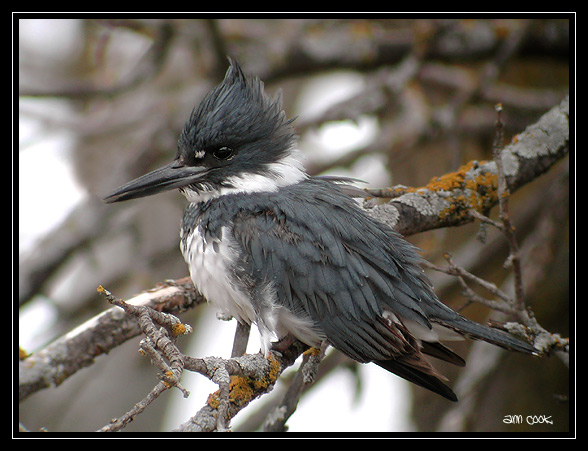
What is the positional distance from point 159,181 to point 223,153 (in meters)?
0.28

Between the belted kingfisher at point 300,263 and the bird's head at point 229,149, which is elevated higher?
the bird's head at point 229,149

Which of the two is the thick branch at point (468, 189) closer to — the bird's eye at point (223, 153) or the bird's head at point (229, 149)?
the bird's head at point (229, 149)

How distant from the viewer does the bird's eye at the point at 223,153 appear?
7.16 ft

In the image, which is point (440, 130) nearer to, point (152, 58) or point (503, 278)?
point (503, 278)

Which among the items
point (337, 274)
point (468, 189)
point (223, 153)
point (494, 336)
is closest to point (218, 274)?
point (337, 274)

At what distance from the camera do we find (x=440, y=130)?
10.2 ft

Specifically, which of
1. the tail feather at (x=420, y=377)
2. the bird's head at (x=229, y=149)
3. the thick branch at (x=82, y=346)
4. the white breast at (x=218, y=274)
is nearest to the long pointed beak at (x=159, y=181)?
the bird's head at (x=229, y=149)

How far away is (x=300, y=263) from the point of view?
6.14 ft

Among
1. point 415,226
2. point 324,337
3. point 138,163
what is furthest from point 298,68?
point 324,337

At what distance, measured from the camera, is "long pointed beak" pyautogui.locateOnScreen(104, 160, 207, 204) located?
80.9 inches

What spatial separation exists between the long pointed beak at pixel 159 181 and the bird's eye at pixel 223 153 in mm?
79

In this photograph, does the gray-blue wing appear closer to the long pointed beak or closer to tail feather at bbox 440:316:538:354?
tail feather at bbox 440:316:538:354

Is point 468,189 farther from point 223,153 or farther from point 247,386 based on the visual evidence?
point 247,386

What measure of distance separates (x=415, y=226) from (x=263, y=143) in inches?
28.2
